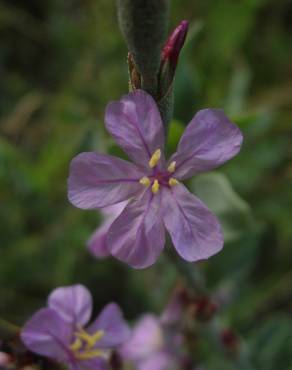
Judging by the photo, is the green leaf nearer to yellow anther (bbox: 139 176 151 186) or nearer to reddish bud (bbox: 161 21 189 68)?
yellow anther (bbox: 139 176 151 186)

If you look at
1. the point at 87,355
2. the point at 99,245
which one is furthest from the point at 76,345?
the point at 99,245

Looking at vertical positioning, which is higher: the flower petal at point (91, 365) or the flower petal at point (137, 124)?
the flower petal at point (137, 124)

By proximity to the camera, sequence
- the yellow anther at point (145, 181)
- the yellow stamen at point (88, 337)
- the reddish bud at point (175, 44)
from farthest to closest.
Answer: the yellow stamen at point (88, 337) < the yellow anther at point (145, 181) < the reddish bud at point (175, 44)

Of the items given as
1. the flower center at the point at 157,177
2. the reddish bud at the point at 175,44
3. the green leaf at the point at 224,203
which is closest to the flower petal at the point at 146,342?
the green leaf at the point at 224,203

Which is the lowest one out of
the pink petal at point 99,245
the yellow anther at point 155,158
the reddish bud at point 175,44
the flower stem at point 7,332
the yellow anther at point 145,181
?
the pink petal at point 99,245

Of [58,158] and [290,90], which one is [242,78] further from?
[58,158]

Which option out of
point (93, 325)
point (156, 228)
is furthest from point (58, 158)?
point (156, 228)

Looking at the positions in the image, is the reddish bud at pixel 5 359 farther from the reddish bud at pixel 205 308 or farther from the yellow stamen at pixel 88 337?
the reddish bud at pixel 205 308
